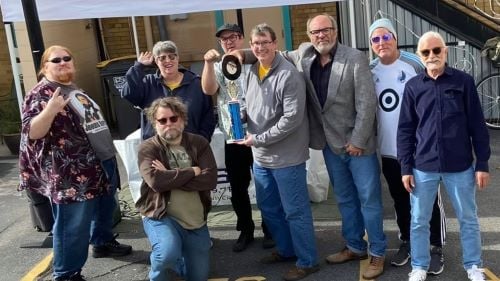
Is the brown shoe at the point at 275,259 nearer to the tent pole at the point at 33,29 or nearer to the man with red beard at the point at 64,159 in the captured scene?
the man with red beard at the point at 64,159

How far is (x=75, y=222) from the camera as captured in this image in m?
3.64

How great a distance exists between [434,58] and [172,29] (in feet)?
22.1

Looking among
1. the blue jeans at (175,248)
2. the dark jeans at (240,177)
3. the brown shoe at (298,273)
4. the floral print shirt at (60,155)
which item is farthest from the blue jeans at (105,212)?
the brown shoe at (298,273)

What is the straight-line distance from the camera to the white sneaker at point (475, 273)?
131 inches

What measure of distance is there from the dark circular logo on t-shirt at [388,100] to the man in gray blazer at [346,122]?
99 mm

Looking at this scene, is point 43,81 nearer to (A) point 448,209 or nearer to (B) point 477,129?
(B) point 477,129

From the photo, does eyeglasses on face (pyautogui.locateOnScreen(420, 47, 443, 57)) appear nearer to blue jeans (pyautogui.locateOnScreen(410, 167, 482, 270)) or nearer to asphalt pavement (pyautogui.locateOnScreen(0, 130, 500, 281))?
blue jeans (pyautogui.locateOnScreen(410, 167, 482, 270))

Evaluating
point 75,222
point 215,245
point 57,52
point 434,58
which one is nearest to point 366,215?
point 434,58

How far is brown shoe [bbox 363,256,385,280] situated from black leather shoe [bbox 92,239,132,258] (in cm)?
191

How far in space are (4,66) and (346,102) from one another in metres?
7.43

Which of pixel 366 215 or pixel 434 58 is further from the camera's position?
pixel 366 215

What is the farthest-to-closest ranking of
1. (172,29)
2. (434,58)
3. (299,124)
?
(172,29) < (299,124) < (434,58)

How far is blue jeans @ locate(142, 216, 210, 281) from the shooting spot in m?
3.36

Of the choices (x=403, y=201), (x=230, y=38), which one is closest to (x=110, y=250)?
(x=230, y=38)
